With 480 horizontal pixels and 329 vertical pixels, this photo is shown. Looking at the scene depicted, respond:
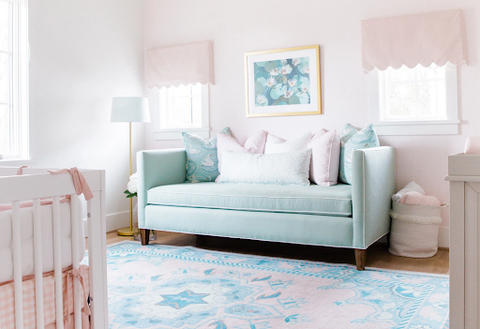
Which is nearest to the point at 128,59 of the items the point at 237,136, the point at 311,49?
the point at 237,136

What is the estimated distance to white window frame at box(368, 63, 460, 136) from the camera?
3400 millimetres

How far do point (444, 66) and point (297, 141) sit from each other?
4.07ft

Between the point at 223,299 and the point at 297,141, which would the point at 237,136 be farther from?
the point at 223,299

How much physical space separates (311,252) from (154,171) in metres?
Answer: 1.42

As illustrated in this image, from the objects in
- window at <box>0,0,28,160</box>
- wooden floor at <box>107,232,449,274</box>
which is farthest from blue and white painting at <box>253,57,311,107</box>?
window at <box>0,0,28,160</box>

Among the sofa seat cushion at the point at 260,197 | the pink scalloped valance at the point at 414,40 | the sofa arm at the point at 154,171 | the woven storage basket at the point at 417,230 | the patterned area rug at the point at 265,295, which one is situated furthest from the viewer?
the sofa arm at the point at 154,171

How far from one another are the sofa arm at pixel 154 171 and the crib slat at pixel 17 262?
238 centimetres

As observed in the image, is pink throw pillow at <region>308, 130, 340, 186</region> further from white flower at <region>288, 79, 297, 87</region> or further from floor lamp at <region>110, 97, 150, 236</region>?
floor lamp at <region>110, 97, 150, 236</region>

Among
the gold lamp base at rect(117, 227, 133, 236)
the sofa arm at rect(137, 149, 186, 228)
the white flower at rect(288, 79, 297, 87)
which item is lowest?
the gold lamp base at rect(117, 227, 133, 236)

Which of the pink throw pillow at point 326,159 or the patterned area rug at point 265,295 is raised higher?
the pink throw pillow at point 326,159

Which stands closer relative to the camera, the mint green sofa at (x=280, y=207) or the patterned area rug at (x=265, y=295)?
the patterned area rug at (x=265, y=295)

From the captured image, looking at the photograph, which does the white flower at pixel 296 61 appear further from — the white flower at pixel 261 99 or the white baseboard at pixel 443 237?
the white baseboard at pixel 443 237

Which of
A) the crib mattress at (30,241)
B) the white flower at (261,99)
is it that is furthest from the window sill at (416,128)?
the crib mattress at (30,241)

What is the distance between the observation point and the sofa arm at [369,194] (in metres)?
2.84
